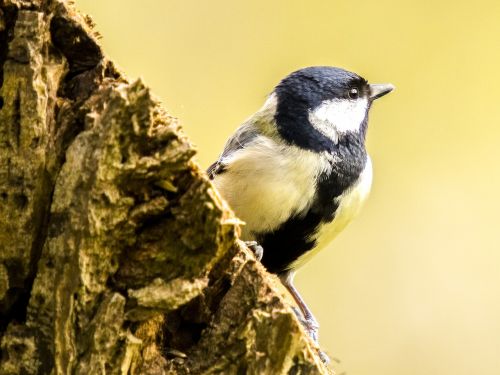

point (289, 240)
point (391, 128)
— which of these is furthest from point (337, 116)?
point (391, 128)

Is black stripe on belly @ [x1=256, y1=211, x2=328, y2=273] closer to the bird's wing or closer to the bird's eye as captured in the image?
the bird's wing

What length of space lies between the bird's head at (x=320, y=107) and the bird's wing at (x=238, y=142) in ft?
0.34

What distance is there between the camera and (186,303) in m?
1.66

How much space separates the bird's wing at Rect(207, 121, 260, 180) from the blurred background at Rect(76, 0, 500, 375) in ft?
4.43

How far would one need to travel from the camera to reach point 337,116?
288cm

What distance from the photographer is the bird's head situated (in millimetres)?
2744

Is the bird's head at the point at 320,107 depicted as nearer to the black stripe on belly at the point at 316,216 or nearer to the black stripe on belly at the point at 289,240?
the black stripe on belly at the point at 316,216

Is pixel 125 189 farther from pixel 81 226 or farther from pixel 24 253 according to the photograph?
pixel 24 253

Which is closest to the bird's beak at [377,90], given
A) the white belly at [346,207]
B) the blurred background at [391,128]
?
the white belly at [346,207]

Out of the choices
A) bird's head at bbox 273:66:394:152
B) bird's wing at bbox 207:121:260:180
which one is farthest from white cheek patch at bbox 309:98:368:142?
bird's wing at bbox 207:121:260:180

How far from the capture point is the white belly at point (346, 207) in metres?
2.72

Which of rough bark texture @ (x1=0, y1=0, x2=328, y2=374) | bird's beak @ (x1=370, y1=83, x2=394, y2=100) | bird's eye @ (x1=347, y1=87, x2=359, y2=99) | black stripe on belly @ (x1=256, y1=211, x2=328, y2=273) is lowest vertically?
rough bark texture @ (x1=0, y1=0, x2=328, y2=374)

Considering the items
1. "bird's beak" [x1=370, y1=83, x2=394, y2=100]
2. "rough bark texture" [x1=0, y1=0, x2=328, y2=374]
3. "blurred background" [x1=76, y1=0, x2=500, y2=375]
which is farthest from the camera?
"blurred background" [x1=76, y1=0, x2=500, y2=375]

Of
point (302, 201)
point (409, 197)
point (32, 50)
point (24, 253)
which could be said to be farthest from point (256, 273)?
point (409, 197)
